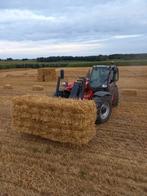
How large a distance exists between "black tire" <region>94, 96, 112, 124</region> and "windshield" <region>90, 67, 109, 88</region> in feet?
2.94

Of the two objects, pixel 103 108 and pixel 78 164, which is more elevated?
pixel 103 108

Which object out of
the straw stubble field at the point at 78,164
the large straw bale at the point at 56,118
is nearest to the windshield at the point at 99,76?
the straw stubble field at the point at 78,164

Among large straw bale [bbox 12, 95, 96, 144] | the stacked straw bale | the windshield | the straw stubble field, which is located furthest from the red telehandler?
the stacked straw bale

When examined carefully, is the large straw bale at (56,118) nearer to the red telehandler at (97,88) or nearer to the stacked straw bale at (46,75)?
the red telehandler at (97,88)

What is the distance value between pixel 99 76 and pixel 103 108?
1.63 m

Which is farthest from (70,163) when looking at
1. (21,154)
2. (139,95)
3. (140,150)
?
(139,95)

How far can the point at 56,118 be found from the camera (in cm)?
781

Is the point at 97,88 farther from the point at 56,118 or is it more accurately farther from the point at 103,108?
the point at 56,118

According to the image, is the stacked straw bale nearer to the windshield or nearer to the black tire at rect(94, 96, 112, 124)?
the windshield

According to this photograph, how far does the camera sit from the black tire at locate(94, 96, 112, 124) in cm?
967

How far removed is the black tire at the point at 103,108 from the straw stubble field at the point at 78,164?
12.3 inches

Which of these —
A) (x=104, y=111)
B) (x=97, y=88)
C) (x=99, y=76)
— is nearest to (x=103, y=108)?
(x=104, y=111)

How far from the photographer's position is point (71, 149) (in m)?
7.68

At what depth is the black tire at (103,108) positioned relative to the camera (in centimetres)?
967
